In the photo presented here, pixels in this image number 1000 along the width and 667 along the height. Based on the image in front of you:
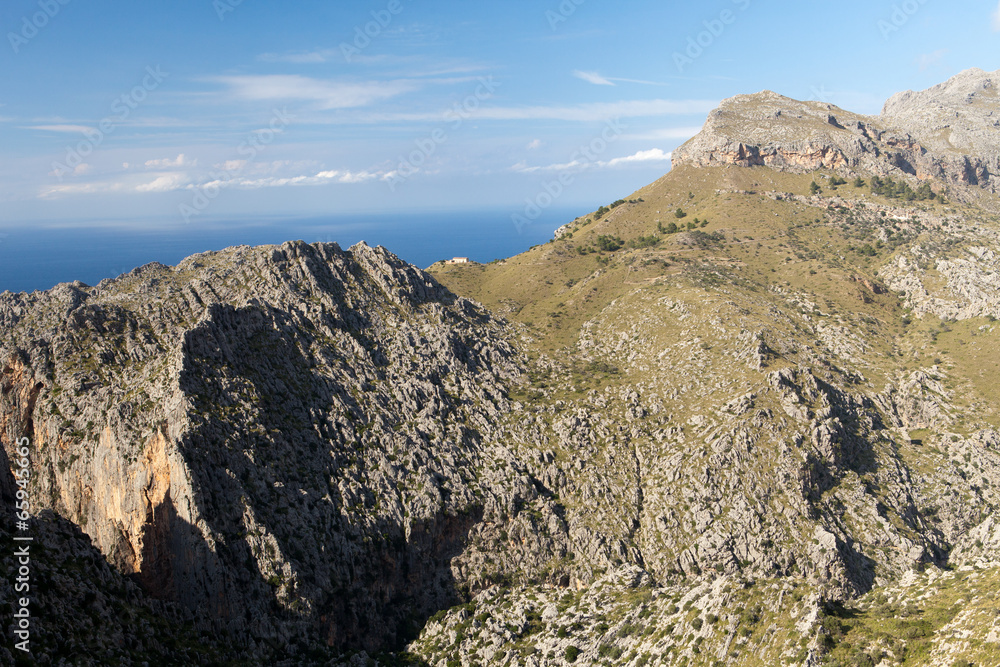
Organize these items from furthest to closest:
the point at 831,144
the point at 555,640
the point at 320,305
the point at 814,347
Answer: the point at 831,144, the point at 814,347, the point at 320,305, the point at 555,640

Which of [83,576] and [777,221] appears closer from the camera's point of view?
[83,576]

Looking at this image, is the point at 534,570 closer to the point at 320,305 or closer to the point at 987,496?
the point at 320,305

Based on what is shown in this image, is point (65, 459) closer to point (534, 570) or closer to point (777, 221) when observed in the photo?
point (534, 570)

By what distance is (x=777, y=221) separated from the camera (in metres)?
157

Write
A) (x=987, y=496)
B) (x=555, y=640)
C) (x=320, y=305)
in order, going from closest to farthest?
(x=555, y=640), (x=987, y=496), (x=320, y=305)

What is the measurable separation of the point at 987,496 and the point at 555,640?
65645 mm

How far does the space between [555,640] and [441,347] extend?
47034 millimetres

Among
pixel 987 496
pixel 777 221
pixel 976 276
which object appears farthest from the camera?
pixel 777 221

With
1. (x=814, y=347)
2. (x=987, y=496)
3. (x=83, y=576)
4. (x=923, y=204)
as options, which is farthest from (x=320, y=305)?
(x=923, y=204)

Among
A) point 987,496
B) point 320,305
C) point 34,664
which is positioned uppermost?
point 320,305

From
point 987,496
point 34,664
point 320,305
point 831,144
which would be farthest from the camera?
point 831,144

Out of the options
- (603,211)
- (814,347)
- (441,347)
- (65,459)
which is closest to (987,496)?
(814,347)

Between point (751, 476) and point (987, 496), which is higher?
point (751, 476)

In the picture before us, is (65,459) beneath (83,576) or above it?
above
